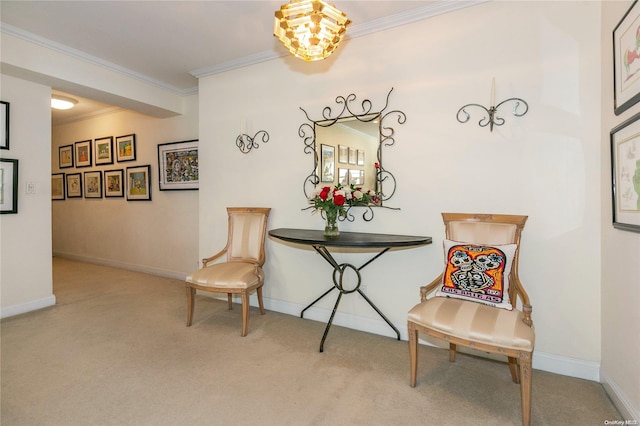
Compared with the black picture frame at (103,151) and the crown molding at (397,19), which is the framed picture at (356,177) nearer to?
the crown molding at (397,19)

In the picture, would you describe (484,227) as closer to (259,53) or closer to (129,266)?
(259,53)

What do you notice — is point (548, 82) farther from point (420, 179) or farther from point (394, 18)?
point (394, 18)

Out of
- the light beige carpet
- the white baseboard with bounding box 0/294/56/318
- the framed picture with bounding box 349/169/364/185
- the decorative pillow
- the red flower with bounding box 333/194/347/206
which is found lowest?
the light beige carpet

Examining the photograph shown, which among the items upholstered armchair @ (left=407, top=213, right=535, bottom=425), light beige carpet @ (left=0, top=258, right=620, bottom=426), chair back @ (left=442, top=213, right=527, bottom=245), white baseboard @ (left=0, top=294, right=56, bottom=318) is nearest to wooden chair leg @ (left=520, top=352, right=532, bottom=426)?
upholstered armchair @ (left=407, top=213, right=535, bottom=425)

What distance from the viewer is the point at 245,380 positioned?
1.97 m

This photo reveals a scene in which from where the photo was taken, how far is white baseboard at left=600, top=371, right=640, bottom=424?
1.54 meters

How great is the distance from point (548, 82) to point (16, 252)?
4.74m

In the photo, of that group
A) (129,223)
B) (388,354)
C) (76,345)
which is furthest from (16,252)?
(388,354)

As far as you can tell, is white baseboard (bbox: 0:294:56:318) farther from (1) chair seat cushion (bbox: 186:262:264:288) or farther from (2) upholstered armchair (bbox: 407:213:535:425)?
(2) upholstered armchair (bbox: 407:213:535:425)

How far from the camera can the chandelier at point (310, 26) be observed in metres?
1.59

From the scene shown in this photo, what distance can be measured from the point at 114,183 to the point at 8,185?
208cm

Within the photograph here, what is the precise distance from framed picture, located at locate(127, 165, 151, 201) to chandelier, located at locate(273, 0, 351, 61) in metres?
3.73

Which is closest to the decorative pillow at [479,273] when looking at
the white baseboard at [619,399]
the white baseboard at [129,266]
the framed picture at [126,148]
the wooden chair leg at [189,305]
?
the white baseboard at [619,399]

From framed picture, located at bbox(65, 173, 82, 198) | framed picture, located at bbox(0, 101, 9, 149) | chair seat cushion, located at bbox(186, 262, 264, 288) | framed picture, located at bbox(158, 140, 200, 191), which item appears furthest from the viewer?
framed picture, located at bbox(65, 173, 82, 198)
